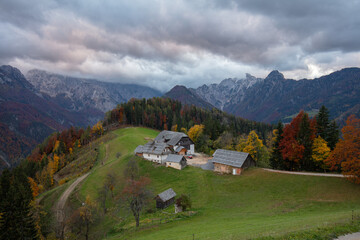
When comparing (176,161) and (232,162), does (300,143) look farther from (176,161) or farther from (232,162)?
(176,161)

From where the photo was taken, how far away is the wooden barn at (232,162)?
5441 centimetres

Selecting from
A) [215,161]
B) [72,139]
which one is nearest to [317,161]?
[215,161]

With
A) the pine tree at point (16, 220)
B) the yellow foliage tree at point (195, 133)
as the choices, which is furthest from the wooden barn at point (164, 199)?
the yellow foliage tree at point (195, 133)

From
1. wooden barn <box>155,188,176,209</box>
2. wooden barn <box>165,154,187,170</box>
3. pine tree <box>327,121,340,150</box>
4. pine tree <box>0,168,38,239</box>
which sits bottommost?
pine tree <box>0,168,38,239</box>

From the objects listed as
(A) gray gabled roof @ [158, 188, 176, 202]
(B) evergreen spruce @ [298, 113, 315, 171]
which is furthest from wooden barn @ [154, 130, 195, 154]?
(B) evergreen spruce @ [298, 113, 315, 171]

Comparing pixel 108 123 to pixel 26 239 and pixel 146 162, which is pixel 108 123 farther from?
pixel 26 239

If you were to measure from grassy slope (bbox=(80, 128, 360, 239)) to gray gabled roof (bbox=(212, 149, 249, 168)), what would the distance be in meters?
3.45

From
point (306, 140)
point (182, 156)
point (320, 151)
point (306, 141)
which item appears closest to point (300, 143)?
point (306, 141)

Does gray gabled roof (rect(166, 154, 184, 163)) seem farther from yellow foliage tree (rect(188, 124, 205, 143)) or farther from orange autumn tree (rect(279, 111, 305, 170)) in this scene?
yellow foliage tree (rect(188, 124, 205, 143))

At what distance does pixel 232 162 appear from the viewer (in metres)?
55.6

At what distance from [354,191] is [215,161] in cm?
3082

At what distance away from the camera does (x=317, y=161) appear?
160ft

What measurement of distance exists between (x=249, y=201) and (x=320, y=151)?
2275cm

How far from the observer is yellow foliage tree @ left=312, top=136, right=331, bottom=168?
47625 millimetres
